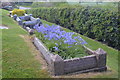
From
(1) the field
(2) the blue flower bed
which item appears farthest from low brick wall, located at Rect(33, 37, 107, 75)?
(2) the blue flower bed

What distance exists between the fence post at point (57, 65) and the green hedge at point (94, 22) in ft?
14.4

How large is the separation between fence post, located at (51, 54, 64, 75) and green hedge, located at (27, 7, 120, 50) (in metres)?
4.39

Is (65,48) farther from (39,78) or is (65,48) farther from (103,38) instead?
(103,38)

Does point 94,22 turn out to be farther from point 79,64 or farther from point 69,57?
point 79,64

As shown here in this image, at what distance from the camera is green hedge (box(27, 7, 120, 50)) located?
28.0 ft

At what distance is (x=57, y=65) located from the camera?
16.1ft

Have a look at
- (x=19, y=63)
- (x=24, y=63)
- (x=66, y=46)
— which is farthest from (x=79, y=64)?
(x=19, y=63)

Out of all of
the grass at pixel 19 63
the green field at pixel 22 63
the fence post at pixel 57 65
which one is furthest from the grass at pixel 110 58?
the grass at pixel 19 63

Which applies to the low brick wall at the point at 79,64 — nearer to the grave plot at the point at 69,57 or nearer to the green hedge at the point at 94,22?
the grave plot at the point at 69,57

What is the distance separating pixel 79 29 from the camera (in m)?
11.8

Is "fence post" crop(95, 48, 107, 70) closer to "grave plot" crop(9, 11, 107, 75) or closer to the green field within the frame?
"grave plot" crop(9, 11, 107, 75)

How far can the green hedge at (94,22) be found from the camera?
8536mm

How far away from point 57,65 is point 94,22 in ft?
18.3

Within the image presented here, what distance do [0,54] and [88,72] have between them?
344 centimetres
